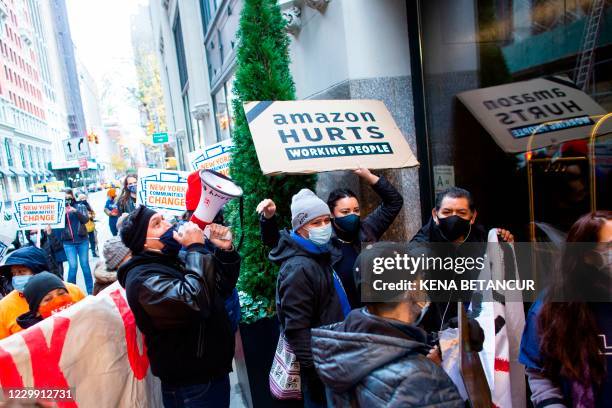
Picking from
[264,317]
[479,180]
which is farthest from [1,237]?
[479,180]

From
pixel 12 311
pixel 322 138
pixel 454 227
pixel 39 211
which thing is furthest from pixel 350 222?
pixel 39 211

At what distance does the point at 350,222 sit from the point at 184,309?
1.46 meters

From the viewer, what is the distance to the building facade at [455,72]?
9.14 ft

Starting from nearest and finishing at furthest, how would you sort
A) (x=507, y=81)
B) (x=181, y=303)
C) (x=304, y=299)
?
(x=181, y=303)
(x=304, y=299)
(x=507, y=81)

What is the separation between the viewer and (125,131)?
16375cm

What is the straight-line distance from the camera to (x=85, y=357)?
280 centimetres

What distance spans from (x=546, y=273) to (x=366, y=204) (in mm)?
2480

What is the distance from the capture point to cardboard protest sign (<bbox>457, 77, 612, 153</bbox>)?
273cm

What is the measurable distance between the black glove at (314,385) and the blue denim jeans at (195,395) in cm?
53

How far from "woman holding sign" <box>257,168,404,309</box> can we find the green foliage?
53 centimetres

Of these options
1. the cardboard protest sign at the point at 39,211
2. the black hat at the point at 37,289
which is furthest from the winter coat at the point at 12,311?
the cardboard protest sign at the point at 39,211

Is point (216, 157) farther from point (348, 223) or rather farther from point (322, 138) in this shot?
point (348, 223)

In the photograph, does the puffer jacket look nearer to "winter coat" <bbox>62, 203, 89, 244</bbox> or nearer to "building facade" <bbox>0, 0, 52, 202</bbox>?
"winter coat" <bbox>62, 203, 89, 244</bbox>

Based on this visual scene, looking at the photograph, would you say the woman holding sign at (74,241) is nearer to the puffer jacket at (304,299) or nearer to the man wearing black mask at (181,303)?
the man wearing black mask at (181,303)
